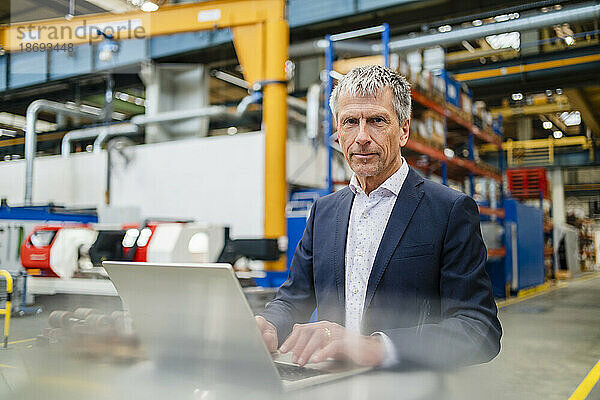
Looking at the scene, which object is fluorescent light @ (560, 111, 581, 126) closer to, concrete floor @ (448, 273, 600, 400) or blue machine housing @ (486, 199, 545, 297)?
blue machine housing @ (486, 199, 545, 297)

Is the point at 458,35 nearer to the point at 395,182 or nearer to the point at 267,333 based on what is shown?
the point at 395,182

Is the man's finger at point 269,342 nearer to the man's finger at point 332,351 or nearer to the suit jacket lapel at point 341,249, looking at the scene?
the man's finger at point 332,351

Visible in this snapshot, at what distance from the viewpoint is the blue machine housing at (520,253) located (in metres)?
6.75

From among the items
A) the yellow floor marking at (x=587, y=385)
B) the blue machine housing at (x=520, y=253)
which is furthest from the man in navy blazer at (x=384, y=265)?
the blue machine housing at (x=520, y=253)

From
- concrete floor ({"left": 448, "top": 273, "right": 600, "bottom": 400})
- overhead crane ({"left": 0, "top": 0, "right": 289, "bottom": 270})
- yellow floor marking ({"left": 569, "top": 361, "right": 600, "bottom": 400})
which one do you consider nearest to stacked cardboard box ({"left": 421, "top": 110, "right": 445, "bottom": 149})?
overhead crane ({"left": 0, "top": 0, "right": 289, "bottom": 270})

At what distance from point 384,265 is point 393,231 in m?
0.06

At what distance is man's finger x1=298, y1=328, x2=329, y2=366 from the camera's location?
59 cm

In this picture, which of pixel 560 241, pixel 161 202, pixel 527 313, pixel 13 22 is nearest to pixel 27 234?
pixel 13 22

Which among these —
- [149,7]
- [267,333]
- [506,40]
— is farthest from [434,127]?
[267,333]

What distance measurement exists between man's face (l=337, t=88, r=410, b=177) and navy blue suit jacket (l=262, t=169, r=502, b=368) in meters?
0.08

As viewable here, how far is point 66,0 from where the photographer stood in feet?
6.31

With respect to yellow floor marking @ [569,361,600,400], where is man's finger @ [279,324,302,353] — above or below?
above

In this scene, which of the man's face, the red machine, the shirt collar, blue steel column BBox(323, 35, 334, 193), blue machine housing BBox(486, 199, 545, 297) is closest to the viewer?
the man's face

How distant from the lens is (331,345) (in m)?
0.58
